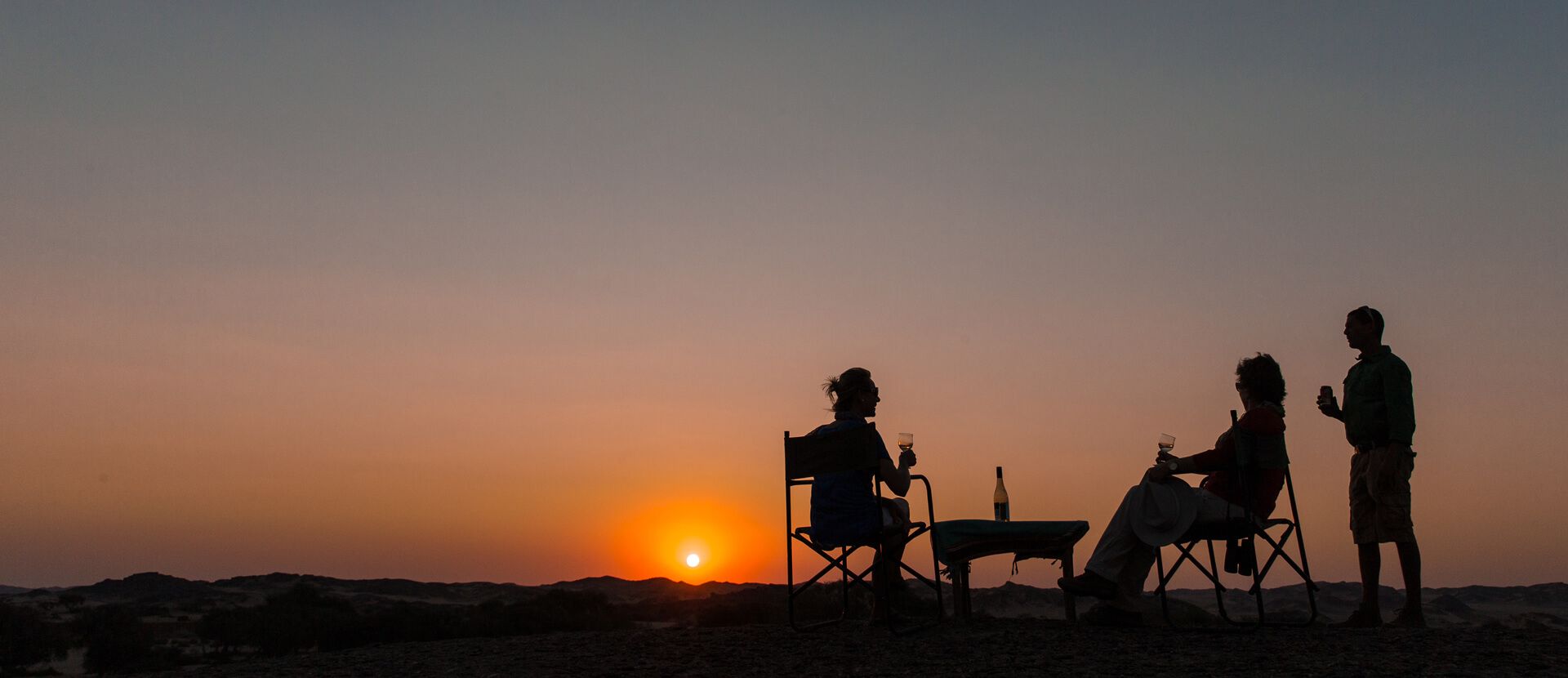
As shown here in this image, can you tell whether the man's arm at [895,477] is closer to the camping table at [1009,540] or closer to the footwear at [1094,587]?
the camping table at [1009,540]

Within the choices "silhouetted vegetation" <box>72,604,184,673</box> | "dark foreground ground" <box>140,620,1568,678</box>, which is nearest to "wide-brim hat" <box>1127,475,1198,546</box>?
"dark foreground ground" <box>140,620,1568,678</box>

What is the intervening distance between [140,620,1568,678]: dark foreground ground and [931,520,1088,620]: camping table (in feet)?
1.39

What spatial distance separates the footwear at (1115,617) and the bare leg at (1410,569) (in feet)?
5.35

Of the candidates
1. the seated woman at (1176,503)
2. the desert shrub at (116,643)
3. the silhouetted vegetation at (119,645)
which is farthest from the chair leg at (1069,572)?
the desert shrub at (116,643)

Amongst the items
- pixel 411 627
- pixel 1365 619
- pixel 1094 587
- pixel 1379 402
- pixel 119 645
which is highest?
pixel 1379 402

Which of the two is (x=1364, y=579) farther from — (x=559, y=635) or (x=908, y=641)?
(x=559, y=635)

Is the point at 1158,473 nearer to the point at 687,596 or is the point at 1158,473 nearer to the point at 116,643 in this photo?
the point at 116,643

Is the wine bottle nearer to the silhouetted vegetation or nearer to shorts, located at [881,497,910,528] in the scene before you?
shorts, located at [881,497,910,528]

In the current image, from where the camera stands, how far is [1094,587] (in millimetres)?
6090

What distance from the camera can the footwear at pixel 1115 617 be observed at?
6.06 metres

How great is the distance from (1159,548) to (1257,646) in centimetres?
97

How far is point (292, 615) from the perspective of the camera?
1279 centimetres

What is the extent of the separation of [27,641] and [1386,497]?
12.8 metres

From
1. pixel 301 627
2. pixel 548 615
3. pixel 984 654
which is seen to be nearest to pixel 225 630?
pixel 301 627
